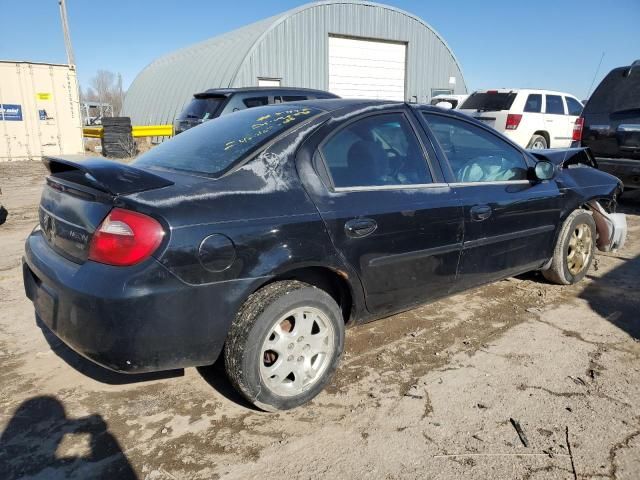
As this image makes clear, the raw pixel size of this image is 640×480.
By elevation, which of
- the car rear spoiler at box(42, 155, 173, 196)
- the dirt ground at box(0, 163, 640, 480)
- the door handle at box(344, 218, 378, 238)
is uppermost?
the car rear spoiler at box(42, 155, 173, 196)

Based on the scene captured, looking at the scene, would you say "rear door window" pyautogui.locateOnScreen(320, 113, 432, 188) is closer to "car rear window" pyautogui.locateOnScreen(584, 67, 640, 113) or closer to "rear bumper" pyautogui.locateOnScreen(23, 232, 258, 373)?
"rear bumper" pyautogui.locateOnScreen(23, 232, 258, 373)

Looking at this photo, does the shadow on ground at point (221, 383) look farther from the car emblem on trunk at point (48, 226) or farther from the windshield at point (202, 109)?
the windshield at point (202, 109)

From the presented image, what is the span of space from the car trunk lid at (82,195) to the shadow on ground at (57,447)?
0.81 m

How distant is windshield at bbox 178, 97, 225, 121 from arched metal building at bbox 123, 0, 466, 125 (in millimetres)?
9450

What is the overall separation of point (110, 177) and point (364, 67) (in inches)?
824

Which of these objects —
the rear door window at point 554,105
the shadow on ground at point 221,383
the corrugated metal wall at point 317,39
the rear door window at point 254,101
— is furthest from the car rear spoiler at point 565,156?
the corrugated metal wall at point 317,39

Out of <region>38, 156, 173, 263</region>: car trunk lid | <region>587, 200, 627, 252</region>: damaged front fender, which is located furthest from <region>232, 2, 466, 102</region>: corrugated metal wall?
<region>38, 156, 173, 263</region>: car trunk lid

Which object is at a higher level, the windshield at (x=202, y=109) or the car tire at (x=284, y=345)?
the windshield at (x=202, y=109)

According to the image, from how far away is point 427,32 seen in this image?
23.2 m

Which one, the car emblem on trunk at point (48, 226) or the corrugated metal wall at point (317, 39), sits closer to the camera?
the car emblem on trunk at point (48, 226)

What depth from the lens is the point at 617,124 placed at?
6.86 m

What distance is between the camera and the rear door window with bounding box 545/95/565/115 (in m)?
12.6

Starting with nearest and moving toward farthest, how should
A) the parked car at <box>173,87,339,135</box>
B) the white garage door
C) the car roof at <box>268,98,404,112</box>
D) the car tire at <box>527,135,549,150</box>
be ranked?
the car roof at <box>268,98,404,112</box>
the parked car at <box>173,87,339,135</box>
the car tire at <box>527,135,549,150</box>
the white garage door

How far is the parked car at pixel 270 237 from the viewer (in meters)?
2.17
